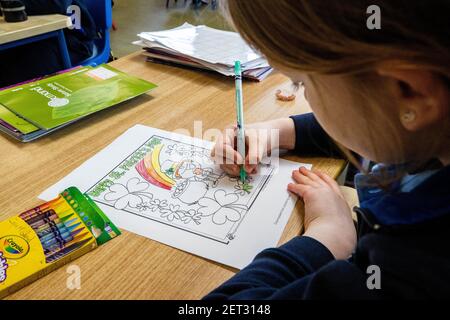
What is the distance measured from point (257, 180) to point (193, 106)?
283mm

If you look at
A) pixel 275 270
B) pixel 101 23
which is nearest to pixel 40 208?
pixel 275 270

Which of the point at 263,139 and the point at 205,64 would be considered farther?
the point at 205,64

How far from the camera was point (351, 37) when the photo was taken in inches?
11.9

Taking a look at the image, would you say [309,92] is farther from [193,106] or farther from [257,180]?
[193,106]

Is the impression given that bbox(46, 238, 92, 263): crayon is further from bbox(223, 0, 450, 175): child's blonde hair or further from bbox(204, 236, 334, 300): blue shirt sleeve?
bbox(223, 0, 450, 175): child's blonde hair

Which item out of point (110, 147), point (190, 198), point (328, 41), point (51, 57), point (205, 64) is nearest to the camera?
point (328, 41)

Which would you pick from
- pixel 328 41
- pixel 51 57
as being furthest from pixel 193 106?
pixel 51 57

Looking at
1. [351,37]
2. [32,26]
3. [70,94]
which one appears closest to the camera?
[351,37]

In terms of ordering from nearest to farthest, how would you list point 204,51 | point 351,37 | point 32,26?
1. point 351,37
2. point 204,51
3. point 32,26

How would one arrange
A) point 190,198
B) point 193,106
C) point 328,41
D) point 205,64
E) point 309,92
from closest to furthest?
point 328,41, point 309,92, point 190,198, point 193,106, point 205,64

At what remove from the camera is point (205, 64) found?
95 centimetres

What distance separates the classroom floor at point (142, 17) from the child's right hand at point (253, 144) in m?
2.62

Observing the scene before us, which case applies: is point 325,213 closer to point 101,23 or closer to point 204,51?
point 204,51

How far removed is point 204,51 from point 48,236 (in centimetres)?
68
